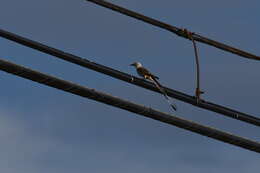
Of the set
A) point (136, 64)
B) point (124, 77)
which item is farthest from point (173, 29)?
point (136, 64)

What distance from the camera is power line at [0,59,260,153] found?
13047mm

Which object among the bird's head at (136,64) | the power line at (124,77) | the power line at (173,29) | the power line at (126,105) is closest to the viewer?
the power line at (126,105)

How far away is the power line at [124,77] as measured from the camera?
1387cm

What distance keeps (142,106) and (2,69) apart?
8.93 feet

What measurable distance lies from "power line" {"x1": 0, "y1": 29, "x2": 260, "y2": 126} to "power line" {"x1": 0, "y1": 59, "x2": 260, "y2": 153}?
1.46ft

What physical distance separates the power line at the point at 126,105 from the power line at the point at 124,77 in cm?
45

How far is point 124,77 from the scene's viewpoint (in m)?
14.9

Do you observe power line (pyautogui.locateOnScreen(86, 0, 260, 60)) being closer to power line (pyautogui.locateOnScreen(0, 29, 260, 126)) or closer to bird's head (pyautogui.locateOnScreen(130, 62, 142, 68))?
power line (pyautogui.locateOnScreen(0, 29, 260, 126))

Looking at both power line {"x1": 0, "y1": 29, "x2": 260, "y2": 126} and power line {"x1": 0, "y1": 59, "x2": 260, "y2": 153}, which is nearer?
power line {"x1": 0, "y1": 59, "x2": 260, "y2": 153}

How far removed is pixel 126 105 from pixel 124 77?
3.03ft

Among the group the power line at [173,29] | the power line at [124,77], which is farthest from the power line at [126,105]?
the power line at [173,29]

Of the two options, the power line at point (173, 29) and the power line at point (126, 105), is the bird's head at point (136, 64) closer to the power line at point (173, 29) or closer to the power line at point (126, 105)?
the power line at point (173, 29)

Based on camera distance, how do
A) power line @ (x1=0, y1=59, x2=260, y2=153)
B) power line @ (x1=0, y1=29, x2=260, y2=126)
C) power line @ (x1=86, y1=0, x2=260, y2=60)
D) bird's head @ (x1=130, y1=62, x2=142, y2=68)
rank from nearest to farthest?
power line @ (x1=0, y1=59, x2=260, y2=153)
power line @ (x1=0, y1=29, x2=260, y2=126)
power line @ (x1=86, y1=0, x2=260, y2=60)
bird's head @ (x1=130, y1=62, x2=142, y2=68)

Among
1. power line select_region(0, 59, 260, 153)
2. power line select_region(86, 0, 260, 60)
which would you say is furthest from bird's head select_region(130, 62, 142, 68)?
power line select_region(0, 59, 260, 153)
